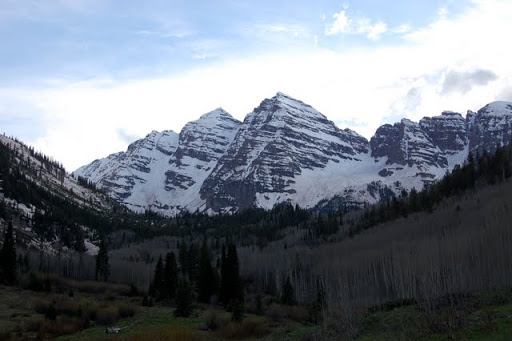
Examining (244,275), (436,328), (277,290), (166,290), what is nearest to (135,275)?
(244,275)

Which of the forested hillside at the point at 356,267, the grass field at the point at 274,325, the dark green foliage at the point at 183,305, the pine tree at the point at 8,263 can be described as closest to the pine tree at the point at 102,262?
the forested hillside at the point at 356,267

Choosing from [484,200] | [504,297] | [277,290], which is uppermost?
[484,200]

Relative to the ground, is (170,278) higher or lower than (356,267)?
higher

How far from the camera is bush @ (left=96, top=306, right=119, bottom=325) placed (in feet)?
184

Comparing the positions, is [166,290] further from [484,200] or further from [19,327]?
[484,200]

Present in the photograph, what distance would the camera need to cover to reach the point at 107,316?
186ft

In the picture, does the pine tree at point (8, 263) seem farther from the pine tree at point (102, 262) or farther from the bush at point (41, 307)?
the pine tree at point (102, 262)

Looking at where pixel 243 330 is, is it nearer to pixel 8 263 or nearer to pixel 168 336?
pixel 168 336

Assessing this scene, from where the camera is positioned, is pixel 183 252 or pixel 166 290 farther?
pixel 183 252

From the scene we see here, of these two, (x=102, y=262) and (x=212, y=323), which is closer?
(x=212, y=323)

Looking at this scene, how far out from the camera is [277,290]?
509ft

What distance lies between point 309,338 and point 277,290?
4787 inches

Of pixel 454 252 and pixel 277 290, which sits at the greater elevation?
pixel 454 252

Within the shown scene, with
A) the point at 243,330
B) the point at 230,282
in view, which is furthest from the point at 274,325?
the point at 230,282
